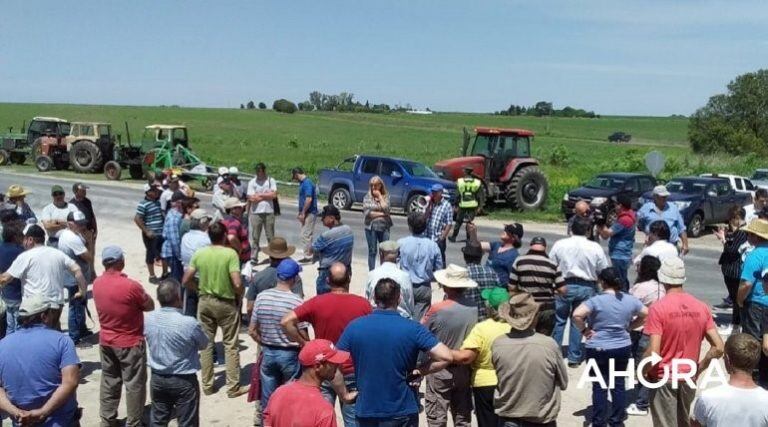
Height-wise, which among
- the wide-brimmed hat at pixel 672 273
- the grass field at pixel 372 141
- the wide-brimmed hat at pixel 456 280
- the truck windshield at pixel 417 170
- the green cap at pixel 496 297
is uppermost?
the wide-brimmed hat at pixel 672 273

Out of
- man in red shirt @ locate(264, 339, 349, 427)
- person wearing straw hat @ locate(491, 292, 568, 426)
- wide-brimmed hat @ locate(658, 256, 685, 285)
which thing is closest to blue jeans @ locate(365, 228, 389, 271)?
wide-brimmed hat @ locate(658, 256, 685, 285)

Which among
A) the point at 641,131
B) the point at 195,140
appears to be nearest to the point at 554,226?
the point at 195,140

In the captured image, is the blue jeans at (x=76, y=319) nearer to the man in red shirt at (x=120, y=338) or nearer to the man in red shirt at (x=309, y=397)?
the man in red shirt at (x=120, y=338)

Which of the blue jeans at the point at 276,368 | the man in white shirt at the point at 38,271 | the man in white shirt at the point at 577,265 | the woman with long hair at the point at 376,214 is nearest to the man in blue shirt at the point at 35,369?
the blue jeans at the point at 276,368

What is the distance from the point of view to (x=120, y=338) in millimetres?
6867

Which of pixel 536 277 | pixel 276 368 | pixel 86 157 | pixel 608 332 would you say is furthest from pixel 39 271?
pixel 86 157

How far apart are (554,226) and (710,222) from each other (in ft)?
14.0

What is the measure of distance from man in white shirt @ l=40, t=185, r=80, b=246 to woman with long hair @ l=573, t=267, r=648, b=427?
6931 millimetres

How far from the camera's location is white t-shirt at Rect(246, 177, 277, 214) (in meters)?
14.1

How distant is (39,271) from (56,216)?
131 inches

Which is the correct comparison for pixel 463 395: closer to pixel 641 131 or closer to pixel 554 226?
pixel 554 226

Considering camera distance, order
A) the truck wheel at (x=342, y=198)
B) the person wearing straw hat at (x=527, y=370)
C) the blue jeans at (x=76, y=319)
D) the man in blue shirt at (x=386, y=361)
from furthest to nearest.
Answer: the truck wheel at (x=342, y=198) < the blue jeans at (x=76, y=319) < the person wearing straw hat at (x=527, y=370) < the man in blue shirt at (x=386, y=361)

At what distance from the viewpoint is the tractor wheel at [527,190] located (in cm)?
2352

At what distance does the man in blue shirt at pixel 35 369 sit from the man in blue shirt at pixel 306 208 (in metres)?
9.05
